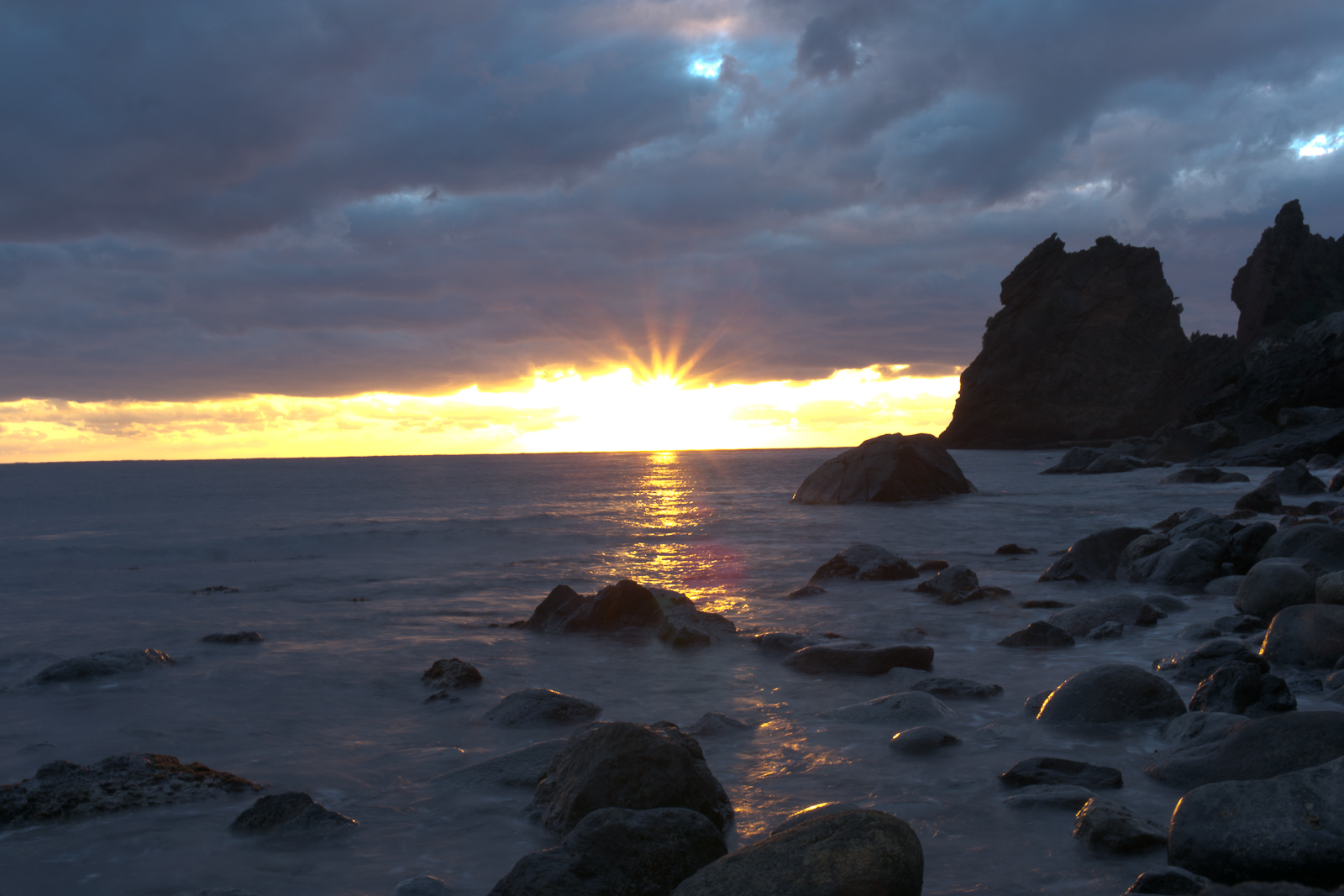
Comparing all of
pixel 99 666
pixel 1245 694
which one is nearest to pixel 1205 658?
pixel 1245 694

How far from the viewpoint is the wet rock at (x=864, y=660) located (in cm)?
818

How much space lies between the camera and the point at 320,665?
948 cm

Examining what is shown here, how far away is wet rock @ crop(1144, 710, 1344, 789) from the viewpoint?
4.38 metres

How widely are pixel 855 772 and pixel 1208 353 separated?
11019 cm

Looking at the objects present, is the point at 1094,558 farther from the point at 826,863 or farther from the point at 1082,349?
the point at 1082,349

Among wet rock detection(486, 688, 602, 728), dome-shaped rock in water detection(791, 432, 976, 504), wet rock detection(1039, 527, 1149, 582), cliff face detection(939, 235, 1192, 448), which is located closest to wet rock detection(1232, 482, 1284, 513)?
wet rock detection(1039, 527, 1149, 582)

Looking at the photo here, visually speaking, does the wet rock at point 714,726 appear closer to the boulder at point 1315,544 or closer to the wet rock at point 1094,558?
the boulder at point 1315,544

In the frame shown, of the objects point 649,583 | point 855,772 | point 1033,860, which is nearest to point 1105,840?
point 1033,860

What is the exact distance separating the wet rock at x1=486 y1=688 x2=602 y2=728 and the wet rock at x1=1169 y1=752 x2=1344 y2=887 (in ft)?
15.0

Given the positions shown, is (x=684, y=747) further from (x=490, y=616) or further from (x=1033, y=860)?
(x=490, y=616)

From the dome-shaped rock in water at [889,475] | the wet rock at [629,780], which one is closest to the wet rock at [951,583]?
the wet rock at [629,780]

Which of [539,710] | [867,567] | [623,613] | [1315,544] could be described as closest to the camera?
[539,710]

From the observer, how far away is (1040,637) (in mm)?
9109

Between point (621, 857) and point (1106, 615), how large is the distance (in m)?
8.22
